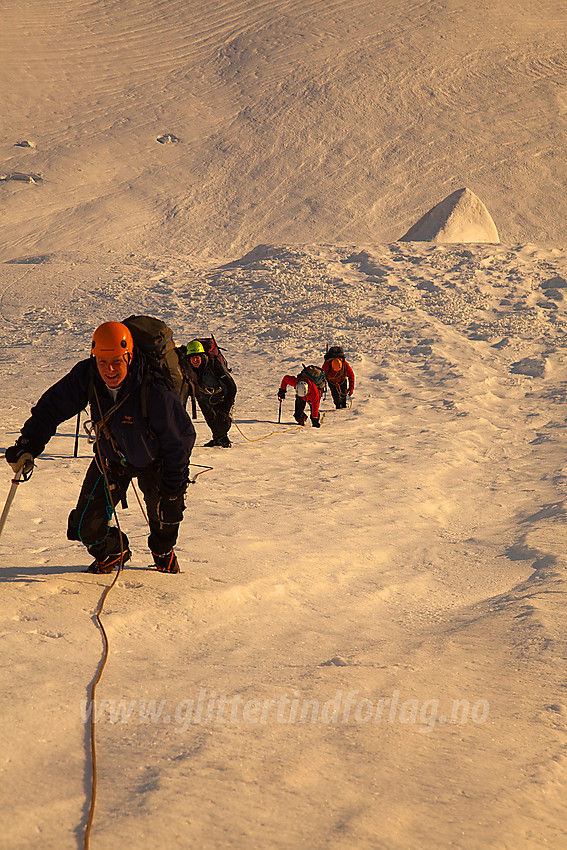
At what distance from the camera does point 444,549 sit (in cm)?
655

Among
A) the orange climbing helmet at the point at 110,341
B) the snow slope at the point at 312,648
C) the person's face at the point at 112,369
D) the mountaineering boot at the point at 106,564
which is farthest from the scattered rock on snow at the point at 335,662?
the orange climbing helmet at the point at 110,341

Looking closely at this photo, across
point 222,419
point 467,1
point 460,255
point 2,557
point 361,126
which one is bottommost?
point 2,557

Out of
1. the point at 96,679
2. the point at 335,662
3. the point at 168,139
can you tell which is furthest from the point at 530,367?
the point at 168,139

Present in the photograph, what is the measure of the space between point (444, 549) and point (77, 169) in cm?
4670

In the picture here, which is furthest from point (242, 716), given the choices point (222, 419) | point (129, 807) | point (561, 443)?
point (561, 443)

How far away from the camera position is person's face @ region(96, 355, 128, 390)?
3.91m

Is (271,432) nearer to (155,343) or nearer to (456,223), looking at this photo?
(155,343)

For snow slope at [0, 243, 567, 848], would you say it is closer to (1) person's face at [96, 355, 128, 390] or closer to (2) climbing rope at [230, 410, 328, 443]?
(2) climbing rope at [230, 410, 328, 443]

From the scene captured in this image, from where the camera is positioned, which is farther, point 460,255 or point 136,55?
point 136,55

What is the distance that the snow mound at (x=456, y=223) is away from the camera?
23891 mm

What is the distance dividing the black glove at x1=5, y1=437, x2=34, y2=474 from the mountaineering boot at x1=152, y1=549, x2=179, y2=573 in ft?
3.70

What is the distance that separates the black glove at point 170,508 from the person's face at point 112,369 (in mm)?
827

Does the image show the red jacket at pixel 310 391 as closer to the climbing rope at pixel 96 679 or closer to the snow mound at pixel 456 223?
the climbing rope at pixel 96 679

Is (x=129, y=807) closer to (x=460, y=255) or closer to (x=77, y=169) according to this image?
(x=460, y=255)
